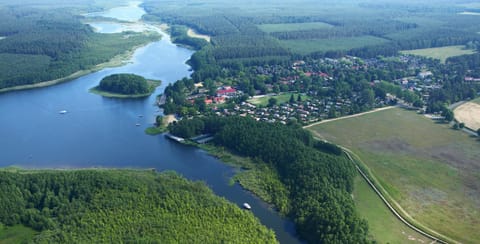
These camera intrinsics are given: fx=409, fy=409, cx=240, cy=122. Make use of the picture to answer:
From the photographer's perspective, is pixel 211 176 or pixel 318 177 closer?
pixel 318 177

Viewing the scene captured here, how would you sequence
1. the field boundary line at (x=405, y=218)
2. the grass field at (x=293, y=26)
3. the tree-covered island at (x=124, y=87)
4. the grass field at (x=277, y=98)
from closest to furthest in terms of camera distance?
the field boundary line at (x=405, y=218), the grass field at (x=277, y=98), the tree-covered island at (x=124, y=87), the grass field at (x=293, y=26)

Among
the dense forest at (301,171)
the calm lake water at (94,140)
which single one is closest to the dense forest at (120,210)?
the calm lake water at (94,140)

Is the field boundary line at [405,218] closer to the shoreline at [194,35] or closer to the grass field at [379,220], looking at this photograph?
the grass field at [379,220]

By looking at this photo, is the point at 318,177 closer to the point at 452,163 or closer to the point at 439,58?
the point at 452,163

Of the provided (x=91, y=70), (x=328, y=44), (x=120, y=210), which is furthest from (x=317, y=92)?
(x=91, y=70)

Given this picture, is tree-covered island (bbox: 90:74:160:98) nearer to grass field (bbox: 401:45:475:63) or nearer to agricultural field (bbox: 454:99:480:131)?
agricultural field (bbox: 454:99:480:131)

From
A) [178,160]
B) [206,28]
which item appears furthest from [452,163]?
[206,28]

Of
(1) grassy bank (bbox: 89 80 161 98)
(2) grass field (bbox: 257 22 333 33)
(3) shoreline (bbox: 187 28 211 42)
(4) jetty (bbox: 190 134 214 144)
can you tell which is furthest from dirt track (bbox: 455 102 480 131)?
(2) grass field (bbox: 257 22 333 33)

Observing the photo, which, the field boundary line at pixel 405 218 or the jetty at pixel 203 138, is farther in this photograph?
the jetty at pixel 203 138
